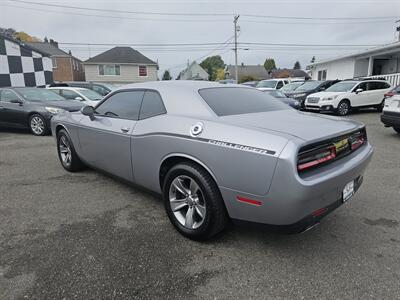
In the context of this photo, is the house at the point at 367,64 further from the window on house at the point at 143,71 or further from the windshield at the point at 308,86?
the window on house at the point at 143,71

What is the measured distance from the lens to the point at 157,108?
125 inches

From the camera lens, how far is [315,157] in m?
2.30

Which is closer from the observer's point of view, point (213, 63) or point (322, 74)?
point (322, 74)

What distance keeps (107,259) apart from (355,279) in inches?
78.3

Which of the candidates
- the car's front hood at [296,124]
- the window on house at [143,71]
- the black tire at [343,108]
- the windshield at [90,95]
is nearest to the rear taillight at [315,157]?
the car's front hood at [296,124]

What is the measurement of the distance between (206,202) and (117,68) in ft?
115

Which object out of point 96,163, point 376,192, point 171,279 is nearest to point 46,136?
point 96,163

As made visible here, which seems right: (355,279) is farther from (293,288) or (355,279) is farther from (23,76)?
(23,76)

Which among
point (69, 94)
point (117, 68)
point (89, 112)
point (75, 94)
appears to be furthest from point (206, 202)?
point (117, 68)

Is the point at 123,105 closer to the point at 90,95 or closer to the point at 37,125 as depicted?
the point at 37,125

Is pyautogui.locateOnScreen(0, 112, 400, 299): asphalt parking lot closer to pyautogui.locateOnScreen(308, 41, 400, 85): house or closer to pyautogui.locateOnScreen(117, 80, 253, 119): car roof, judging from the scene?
pyautogui.locateOnScreen(117, 80, 253, 119): car roof

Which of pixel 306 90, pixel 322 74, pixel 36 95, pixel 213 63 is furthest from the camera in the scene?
pixel 213 63

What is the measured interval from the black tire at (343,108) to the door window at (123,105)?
10.2 meters

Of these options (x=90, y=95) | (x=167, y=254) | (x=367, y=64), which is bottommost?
(x=167, y=254)
